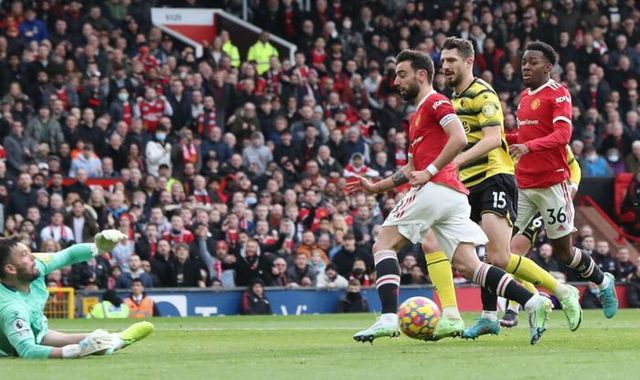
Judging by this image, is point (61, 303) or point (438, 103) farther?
point (61, 303)

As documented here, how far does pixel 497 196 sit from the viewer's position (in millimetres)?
13336

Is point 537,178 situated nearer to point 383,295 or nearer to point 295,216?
point 383,295

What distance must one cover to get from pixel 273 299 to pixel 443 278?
405 inches

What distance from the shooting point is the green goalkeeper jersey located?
429 inches

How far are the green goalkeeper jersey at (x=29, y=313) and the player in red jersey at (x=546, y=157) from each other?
15.7ft

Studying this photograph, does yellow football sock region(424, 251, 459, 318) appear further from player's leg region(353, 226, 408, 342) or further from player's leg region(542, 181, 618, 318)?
player's leg region(542, 181, 618, 318)

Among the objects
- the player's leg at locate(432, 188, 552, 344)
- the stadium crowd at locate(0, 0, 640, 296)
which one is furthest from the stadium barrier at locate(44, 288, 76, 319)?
the player's leg at locate(432, 188, 552, 344)

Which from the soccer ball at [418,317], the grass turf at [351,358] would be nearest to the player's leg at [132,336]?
the grass turf at [351,358]

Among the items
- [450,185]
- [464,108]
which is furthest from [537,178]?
[450,185]

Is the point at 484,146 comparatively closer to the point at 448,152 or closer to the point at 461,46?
the point at 448,152

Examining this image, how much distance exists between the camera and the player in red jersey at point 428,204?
12.0 metres

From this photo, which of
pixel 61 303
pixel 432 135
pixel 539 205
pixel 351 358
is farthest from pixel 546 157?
pixel 61 303

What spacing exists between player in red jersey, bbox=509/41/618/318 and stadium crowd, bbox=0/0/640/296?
9.22 meters

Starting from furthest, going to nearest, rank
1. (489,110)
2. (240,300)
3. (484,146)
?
(240,300)
(489,110)
(484,146)
